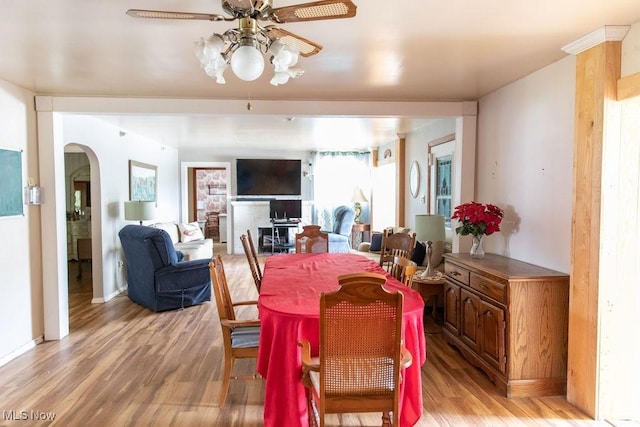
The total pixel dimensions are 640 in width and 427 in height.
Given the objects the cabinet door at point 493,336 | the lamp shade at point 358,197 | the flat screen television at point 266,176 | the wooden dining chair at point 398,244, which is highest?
the flat screen television at point 266,176

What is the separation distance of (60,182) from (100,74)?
130 cm

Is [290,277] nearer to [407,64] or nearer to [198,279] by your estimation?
[407,64]

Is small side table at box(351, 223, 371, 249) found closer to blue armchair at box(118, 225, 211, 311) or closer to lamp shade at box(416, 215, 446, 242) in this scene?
blue armchair at box(118, 225, 211, 311)

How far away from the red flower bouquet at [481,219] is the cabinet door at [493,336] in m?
0.65

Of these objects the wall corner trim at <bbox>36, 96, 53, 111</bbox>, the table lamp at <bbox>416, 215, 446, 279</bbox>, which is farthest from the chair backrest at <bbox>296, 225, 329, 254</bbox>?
the wall corner trim at <bbox>36, 96, 53, 111</bbox>

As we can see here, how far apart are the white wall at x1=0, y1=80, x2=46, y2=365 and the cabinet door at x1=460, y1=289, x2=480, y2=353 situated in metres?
3.82

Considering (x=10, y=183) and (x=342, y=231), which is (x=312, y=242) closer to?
(x=10, y=183)

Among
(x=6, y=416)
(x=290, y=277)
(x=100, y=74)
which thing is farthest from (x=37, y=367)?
(x=100, y=74)

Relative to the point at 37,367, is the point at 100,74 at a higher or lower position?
higher

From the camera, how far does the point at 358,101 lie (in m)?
3.87

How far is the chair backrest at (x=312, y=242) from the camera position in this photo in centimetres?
442

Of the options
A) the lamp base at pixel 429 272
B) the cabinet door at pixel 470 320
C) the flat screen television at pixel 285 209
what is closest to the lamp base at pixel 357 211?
the flat screen television at pixel 285 209

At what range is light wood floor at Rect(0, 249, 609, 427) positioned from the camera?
2453 millimetres

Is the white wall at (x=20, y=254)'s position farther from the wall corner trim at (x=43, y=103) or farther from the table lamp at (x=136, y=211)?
the table lamp at (x=136, y=211)
